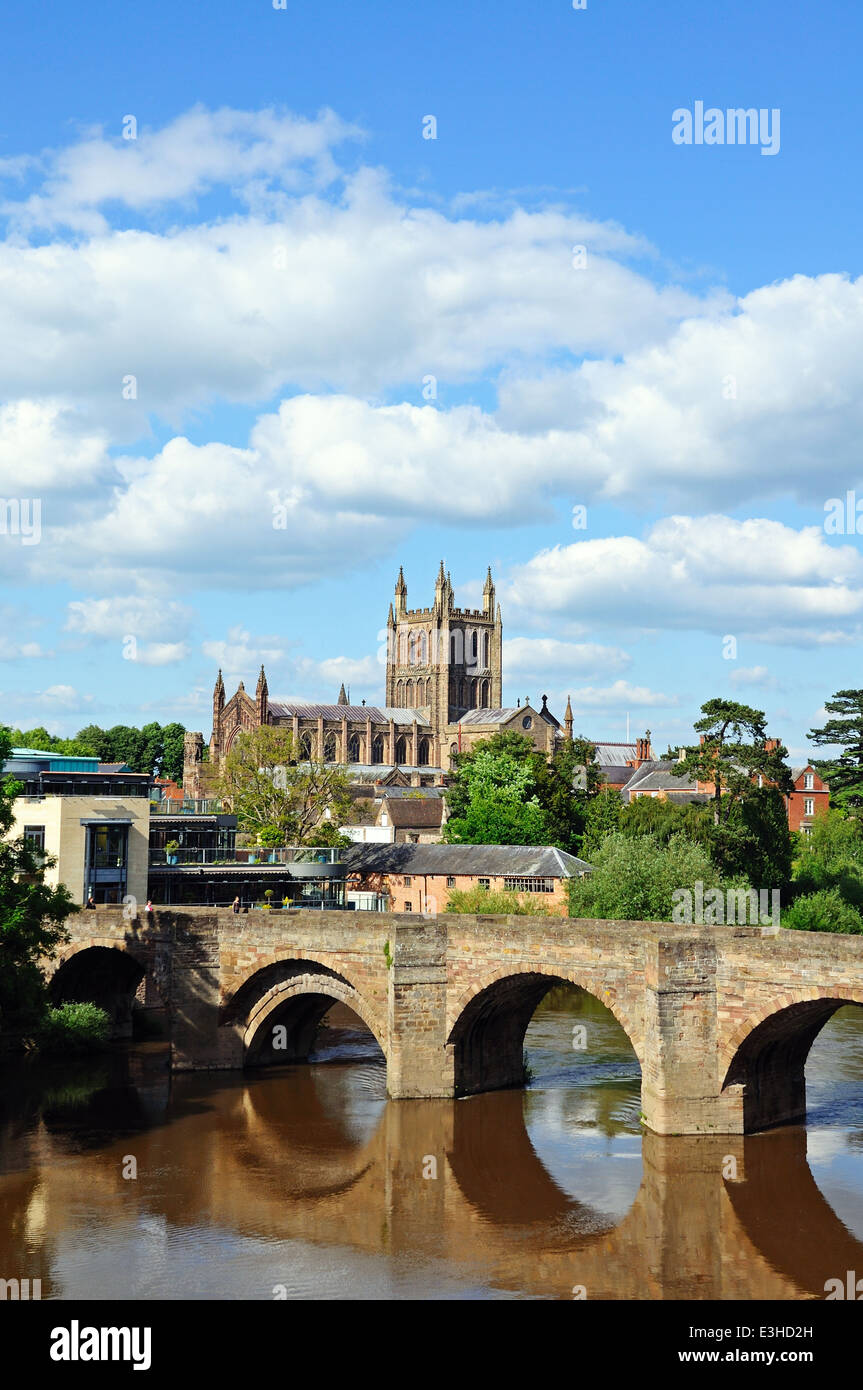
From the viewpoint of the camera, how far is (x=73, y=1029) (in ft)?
153

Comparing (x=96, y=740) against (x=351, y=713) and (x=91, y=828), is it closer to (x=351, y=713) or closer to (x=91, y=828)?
(x=351, y=713)

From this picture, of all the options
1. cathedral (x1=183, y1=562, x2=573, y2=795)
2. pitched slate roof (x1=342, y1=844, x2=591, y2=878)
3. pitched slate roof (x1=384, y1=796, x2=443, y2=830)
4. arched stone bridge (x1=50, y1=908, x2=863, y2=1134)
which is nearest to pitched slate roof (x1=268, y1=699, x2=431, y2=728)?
cathedral (x1=183, y1=562, x2=573, y2=795)

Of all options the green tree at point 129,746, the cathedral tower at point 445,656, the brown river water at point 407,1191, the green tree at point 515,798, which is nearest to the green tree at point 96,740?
the green tree at point 129,746

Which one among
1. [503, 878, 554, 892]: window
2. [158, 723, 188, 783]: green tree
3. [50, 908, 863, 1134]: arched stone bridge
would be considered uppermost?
[158, 723, 188, 783]: green tree

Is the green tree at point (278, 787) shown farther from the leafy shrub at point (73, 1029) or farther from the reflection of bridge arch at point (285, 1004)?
the reflection of bridge arch at point (285, 1004)

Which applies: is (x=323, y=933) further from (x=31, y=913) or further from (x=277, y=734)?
(x=277, y=734)

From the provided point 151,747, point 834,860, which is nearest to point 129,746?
point 151,747

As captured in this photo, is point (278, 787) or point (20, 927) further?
point (278, 787)

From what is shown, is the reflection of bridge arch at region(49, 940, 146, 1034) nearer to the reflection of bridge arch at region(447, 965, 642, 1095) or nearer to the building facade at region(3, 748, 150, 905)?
the building facade at region(3, 748, 150, 905)

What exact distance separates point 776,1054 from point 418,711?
440 feet

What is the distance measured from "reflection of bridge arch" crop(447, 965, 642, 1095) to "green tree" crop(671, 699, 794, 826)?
23.6 m

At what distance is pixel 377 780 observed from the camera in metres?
140

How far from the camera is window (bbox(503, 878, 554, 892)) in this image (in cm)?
6575
